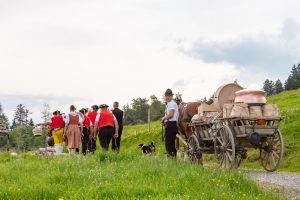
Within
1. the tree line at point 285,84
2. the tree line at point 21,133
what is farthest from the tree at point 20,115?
the tree line at point 285,84

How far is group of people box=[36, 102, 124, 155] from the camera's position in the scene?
16.7 meters

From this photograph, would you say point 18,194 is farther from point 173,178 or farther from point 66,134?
point 66,134

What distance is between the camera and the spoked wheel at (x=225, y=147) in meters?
13.0

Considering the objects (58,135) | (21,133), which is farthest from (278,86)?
(58,135)

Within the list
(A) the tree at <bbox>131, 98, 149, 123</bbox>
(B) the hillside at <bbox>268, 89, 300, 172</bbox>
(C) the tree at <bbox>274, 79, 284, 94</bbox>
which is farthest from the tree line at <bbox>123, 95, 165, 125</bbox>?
(B) the hillside at <bbox>268, 89, 300, 172</bbox>

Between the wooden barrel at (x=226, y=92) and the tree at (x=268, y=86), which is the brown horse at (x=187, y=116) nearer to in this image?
the wooden barrel at (x=226, y=92)

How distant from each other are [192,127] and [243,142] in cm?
266

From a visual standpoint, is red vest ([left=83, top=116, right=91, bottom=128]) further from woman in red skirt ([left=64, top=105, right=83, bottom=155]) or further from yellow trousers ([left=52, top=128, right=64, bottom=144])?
woman in red skirt ([left=64, top=105, right=83, bottom=155])

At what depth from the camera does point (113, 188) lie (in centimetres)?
820

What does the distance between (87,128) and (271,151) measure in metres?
8.57

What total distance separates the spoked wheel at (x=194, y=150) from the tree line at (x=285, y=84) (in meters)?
67.0

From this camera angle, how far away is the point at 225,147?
13.5m

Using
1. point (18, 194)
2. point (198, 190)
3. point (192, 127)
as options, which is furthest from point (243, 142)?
point (18, 194)

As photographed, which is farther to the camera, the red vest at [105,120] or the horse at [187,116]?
the horse at [187,116]
